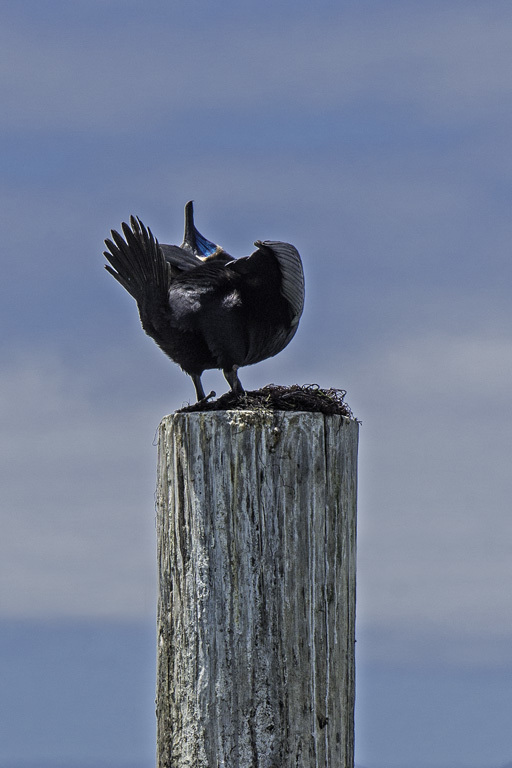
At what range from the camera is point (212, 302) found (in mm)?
5547

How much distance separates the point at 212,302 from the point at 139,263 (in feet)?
1.67

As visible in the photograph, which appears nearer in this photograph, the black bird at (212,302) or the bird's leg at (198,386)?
the black bird at (212,302)

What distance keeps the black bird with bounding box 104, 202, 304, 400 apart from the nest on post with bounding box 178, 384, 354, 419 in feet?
1.52

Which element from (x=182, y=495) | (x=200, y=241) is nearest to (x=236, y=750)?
(x=182, y=495)

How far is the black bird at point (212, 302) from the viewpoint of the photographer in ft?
18.1

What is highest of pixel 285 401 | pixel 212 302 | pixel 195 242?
pixel 195 242

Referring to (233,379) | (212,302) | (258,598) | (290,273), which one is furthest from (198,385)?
(258,598)

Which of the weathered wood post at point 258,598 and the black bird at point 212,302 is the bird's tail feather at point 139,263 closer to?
the black bird at point 212,302

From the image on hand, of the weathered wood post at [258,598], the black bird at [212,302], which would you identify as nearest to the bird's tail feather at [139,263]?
the black bird at [212,302]

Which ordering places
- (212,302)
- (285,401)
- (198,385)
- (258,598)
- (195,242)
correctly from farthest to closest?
1. (195,242)
2. (198,385)
3. (212,302)
4. (285,401)
5. (258,598)

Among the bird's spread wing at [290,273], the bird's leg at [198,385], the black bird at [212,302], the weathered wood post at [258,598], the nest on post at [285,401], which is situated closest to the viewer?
the weathered wood post at [258,598]

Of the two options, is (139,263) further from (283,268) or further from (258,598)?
(258,598)

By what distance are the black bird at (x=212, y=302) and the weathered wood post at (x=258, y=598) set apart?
3.83 feet

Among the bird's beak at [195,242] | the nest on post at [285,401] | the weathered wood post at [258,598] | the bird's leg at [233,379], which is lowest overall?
the weathered wood post at [258,598]
